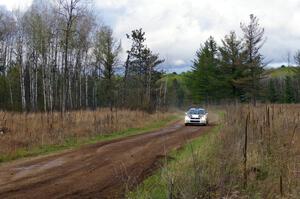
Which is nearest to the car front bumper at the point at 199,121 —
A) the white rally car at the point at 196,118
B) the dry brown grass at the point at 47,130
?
the white rally car at the point at 196,118

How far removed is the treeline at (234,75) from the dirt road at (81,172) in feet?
86.7

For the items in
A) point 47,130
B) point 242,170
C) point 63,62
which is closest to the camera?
point 242,170

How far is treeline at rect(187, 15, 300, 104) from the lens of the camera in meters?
53.9

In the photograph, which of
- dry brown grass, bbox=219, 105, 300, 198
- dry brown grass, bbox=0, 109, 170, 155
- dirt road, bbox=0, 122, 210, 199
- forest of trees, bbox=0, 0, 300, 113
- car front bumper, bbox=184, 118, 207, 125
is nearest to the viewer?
dry brown grass, bbox=219, 105, 300, 198

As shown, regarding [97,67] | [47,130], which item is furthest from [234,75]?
[47,130]

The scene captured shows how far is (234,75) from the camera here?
6234 cm

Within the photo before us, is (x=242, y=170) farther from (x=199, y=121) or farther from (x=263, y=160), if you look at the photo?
(x=199, y=121)

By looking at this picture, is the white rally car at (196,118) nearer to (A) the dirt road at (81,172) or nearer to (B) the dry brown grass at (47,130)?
(B) the dry brown grass at (47,130)

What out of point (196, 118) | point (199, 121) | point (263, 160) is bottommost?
point (199, 121)

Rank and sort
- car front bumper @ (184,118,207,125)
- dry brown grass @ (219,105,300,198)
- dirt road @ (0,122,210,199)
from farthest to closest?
car front bumper @ (184,118,207,125), dirt road @ (0,122,210,199), dry brown grass @ (219,105,300,198)

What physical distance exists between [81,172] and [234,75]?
52705mm

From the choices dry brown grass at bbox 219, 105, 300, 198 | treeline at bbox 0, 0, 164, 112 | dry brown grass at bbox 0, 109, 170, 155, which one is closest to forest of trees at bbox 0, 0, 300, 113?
treeline at bbox 0, 0, 164, 112

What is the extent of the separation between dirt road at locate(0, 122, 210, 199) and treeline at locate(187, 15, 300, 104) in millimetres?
26412

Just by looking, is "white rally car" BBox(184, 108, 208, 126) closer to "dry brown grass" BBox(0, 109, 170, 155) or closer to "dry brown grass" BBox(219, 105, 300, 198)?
"dry brown grass" BBox(0, 109, 170, 155)
